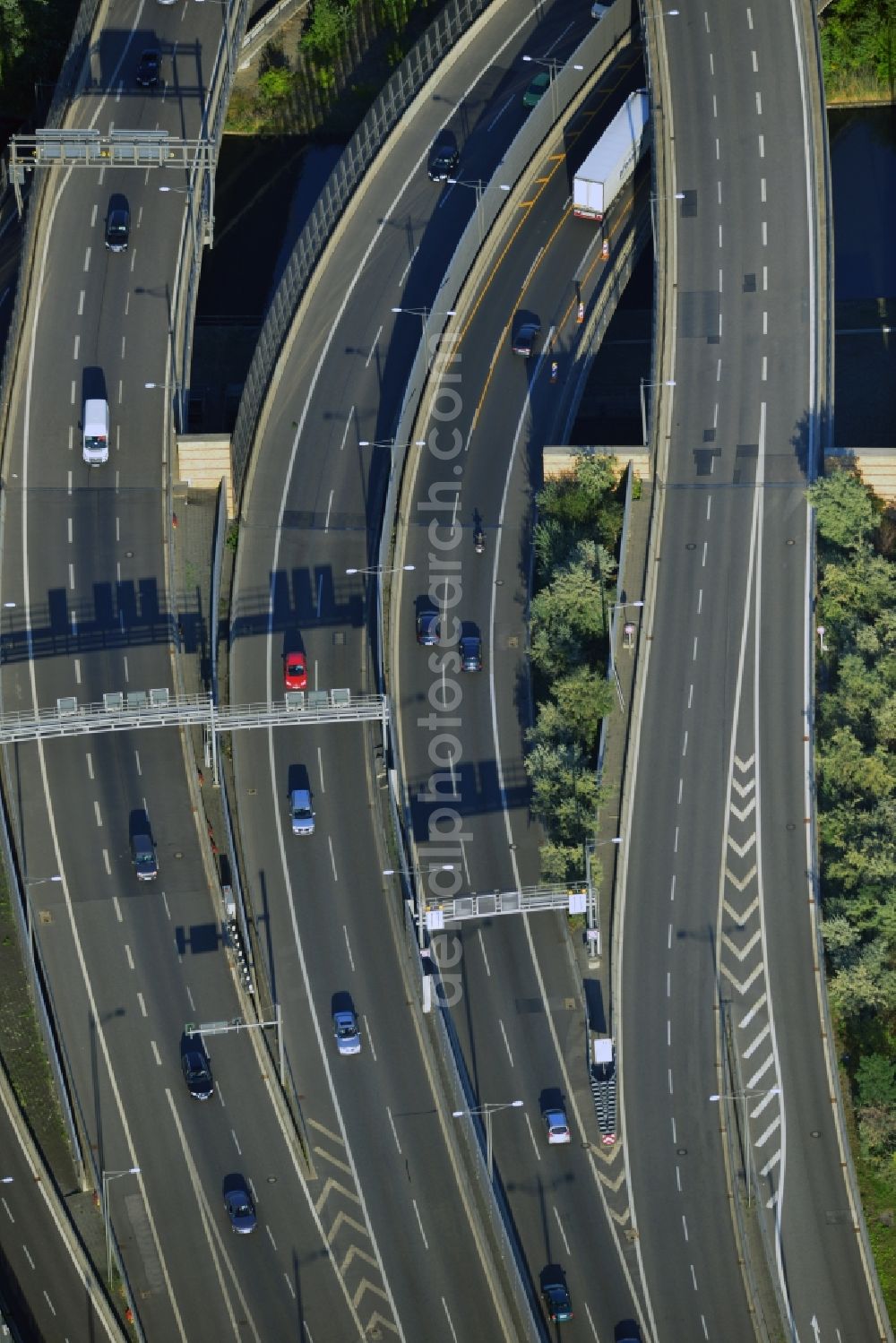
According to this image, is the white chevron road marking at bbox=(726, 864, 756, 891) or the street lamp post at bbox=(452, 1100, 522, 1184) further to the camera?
the white chevron road marking at bbox=(726, 864, 756, 891)

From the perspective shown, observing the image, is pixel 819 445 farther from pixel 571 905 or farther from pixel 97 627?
pixel 97 627

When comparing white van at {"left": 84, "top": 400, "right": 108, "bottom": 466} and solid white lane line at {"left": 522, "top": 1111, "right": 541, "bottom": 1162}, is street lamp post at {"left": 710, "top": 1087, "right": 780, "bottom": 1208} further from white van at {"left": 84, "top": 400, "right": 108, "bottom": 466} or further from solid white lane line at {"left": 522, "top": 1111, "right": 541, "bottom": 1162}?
white van at {"left": 84, "top": 400, "right": 108, "bottom": 466}

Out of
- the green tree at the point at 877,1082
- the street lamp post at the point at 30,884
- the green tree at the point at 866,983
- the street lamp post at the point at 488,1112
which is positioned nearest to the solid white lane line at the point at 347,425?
the street lamp post at the point at 30,884

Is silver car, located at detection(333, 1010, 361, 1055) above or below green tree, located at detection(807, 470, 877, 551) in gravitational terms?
Result: below

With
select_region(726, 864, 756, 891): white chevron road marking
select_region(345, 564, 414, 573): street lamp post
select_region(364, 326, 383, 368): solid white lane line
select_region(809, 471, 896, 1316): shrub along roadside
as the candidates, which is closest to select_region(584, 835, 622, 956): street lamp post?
select_region(726, 864, 756, 891): white chevron road marking

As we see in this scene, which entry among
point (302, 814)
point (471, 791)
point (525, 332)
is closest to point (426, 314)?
point (525, 332)
